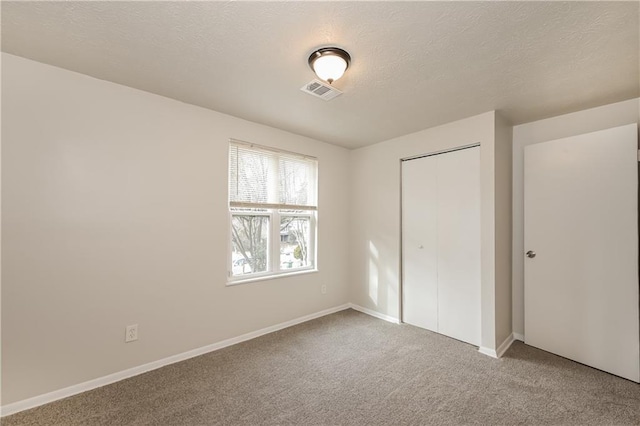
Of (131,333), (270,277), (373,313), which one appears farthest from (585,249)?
(131,333)

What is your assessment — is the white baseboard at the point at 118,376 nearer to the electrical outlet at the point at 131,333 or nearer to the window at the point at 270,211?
the electrical outlet at the point at 131,333

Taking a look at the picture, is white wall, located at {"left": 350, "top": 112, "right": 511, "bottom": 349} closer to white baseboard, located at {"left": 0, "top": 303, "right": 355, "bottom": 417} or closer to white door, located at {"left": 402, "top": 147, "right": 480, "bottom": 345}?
white door, located at {"left": 402, "top": 147, "right": 480, "bottom": 345}

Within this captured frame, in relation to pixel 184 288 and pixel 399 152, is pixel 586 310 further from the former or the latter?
pixel 184 288

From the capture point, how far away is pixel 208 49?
71.6 inches

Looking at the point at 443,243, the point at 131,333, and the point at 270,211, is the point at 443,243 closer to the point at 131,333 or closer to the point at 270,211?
the point at 270,211

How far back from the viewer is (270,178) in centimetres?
336

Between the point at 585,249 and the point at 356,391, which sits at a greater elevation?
the point at 585,249

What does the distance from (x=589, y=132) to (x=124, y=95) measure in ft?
14.2

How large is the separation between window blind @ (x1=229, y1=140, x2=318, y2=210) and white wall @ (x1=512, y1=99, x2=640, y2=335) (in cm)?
242

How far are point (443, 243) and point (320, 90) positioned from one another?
219cm

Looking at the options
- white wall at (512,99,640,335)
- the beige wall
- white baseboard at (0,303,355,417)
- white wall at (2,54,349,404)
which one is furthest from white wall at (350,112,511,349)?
white wall at (2,54,349,404)

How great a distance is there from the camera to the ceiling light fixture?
5.84ft

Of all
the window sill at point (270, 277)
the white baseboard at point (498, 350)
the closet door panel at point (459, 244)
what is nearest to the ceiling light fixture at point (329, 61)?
the closet door panel at point (459, 244)

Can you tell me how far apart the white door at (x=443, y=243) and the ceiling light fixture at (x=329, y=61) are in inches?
75.4
